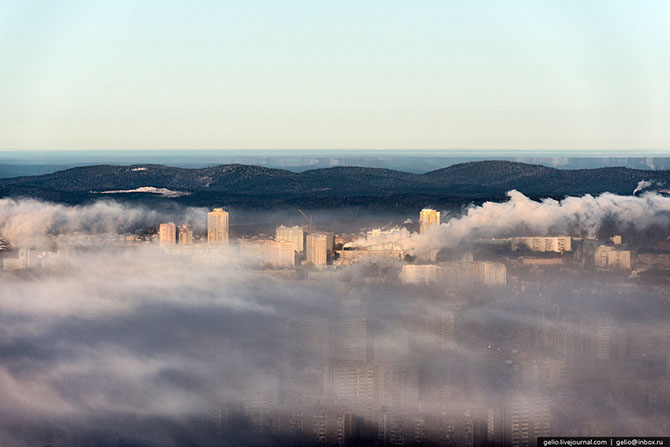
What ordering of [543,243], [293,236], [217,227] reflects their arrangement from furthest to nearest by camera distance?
[217,227], [543,243], [293,236]

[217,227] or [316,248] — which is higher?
[217,227]

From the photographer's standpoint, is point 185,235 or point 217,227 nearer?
point 185,235

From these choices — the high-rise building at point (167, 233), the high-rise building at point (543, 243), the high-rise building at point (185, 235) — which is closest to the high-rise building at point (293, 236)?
the high-rise building at point (185, 235)

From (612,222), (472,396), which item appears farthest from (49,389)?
(612,222)

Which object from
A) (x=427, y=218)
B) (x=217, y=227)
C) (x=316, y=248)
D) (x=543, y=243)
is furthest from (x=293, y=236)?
(x=543, y=243)

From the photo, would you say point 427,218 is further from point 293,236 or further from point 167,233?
point 167,233

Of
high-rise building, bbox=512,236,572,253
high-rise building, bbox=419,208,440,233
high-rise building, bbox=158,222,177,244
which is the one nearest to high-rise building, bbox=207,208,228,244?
high-rise building, bbox=158,222,177,244

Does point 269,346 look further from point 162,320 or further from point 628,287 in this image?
point 628,287

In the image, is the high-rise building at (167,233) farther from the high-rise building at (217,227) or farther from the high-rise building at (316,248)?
the high-rise building at (316,248)
